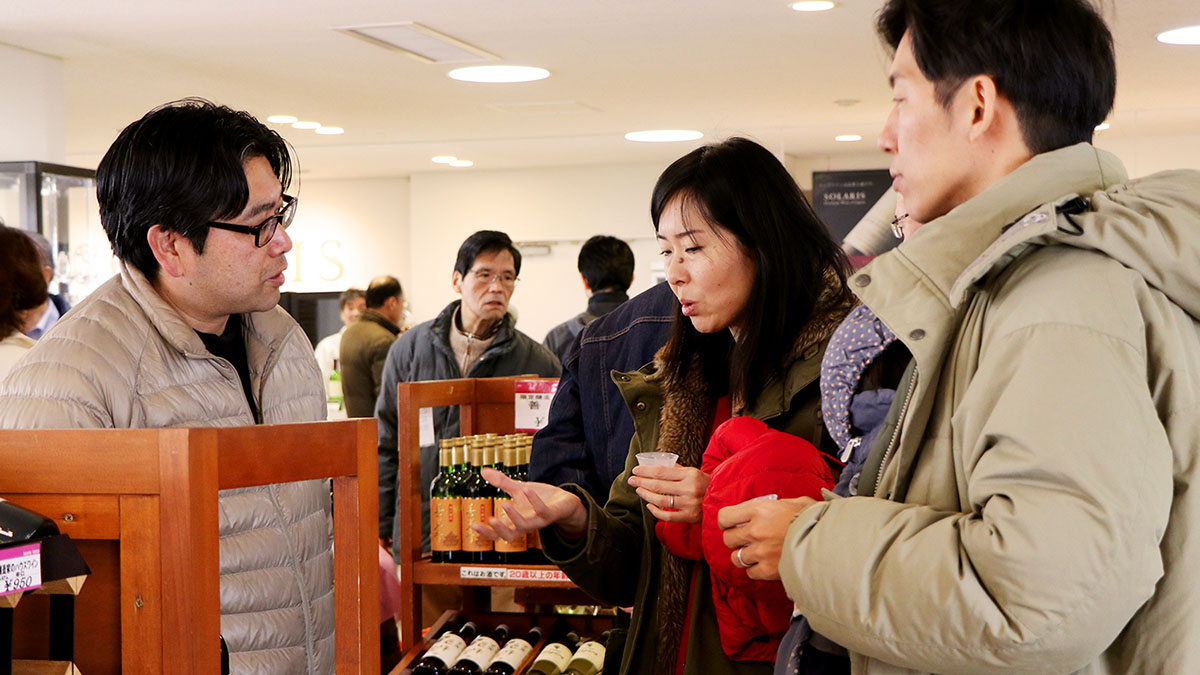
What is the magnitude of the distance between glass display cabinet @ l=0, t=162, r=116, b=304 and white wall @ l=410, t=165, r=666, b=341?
19.3ft

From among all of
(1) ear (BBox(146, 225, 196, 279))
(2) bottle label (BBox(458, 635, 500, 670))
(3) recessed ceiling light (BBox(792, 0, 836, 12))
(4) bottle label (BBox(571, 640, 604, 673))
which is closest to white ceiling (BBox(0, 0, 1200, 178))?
(3) recessed ceiling light (BBox(792, 0, 836, 12))

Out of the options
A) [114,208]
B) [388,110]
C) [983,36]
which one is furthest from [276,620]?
[388,110]

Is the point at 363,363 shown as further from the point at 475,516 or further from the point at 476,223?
the point at 476,223

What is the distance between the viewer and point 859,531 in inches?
47.3

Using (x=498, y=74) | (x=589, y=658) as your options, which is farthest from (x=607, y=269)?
(x=589, y=658)

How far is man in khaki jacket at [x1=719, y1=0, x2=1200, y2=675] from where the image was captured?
1.08 m

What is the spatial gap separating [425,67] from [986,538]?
604cm

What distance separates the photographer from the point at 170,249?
1.91 metres

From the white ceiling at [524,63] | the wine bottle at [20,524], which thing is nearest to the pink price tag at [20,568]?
the wine bottle at [20,524]

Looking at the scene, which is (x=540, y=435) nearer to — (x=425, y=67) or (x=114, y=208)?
(x=114, y=208)

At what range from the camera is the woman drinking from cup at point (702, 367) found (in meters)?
1.93

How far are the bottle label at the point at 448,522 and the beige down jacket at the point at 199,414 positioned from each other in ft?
3.11

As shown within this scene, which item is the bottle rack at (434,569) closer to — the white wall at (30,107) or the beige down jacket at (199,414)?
the beige down jacket at (199,414)

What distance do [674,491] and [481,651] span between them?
134cm
